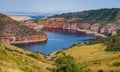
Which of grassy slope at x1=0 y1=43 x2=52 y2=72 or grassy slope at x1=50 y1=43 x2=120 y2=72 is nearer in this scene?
grassy slope at x1=0 y1=43 x2=52 y2=72

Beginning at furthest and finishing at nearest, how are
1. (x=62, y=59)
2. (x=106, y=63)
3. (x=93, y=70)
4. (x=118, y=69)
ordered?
→ (x=106, y=63)
(x=93, y=70)
(x=118, y=69)
(x=62, y=59)

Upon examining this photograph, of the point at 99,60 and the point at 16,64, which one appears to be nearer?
the point at 16,64

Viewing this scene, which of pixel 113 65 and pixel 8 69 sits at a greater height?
pixel 8 69

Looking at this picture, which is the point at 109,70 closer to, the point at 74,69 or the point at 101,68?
the point at 101,68

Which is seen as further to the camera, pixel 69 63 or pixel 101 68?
pixel 101 68

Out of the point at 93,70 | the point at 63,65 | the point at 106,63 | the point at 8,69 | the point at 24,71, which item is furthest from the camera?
the point at 106,63

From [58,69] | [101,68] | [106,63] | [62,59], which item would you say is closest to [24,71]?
[58,69]

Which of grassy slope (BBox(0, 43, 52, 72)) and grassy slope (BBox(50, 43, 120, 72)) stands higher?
grassy slope (BBox(0, 43, 52, 72))

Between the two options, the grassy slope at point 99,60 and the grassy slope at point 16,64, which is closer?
the grassy slope at point 16,64

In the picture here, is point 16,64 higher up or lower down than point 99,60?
higher up

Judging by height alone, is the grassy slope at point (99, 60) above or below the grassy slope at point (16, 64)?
below
